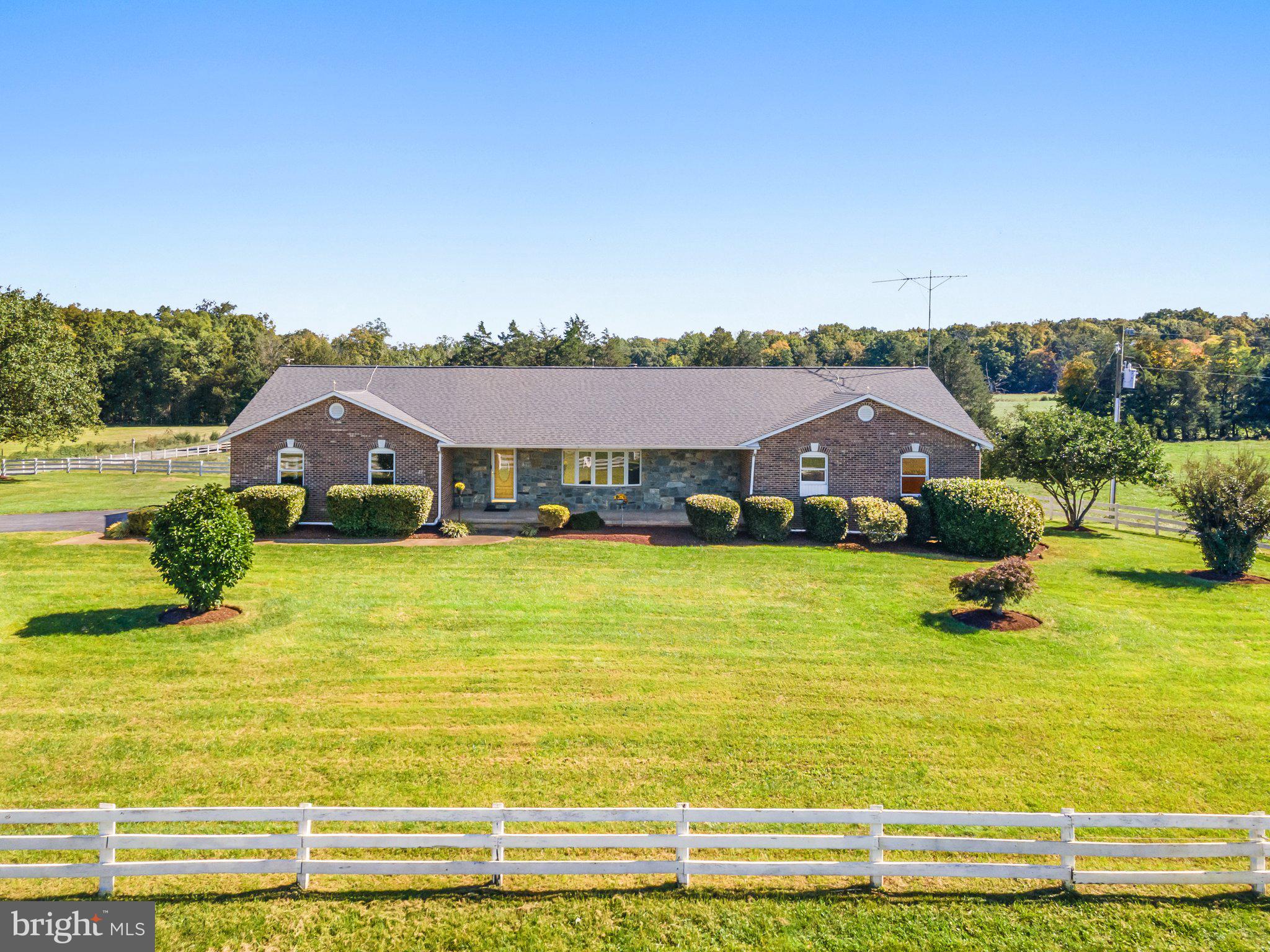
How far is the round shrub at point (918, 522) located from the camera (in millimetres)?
23812

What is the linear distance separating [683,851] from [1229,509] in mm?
19509

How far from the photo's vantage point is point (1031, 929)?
7191 mm

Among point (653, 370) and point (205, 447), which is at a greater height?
point (653, 370)

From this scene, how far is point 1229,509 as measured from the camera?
2005cm

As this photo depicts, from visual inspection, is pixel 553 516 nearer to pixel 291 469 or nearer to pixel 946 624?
pixel 291 469

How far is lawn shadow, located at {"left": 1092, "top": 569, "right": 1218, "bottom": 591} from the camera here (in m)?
19.5

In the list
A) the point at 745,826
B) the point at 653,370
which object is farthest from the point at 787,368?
the point at 745,826

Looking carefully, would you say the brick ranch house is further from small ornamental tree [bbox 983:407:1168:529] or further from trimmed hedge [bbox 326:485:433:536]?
small ornamental tree [bbox 983:407:1168:529]

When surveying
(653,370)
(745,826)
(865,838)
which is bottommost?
(745,826)

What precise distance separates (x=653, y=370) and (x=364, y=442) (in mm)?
12398

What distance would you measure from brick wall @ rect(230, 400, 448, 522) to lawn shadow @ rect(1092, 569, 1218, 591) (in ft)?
65.6

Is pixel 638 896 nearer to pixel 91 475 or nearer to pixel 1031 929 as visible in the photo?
pixel 1031 929

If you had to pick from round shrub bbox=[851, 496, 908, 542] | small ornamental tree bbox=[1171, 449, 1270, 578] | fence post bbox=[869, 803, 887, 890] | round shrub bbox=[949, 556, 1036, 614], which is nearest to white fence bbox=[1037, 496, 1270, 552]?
small ornamental tree bbox=[1171, 449, 1270, 578]

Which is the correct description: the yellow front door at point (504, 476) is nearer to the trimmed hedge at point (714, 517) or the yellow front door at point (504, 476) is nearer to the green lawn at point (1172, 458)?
the trimmed hedge at point (714, 517)
